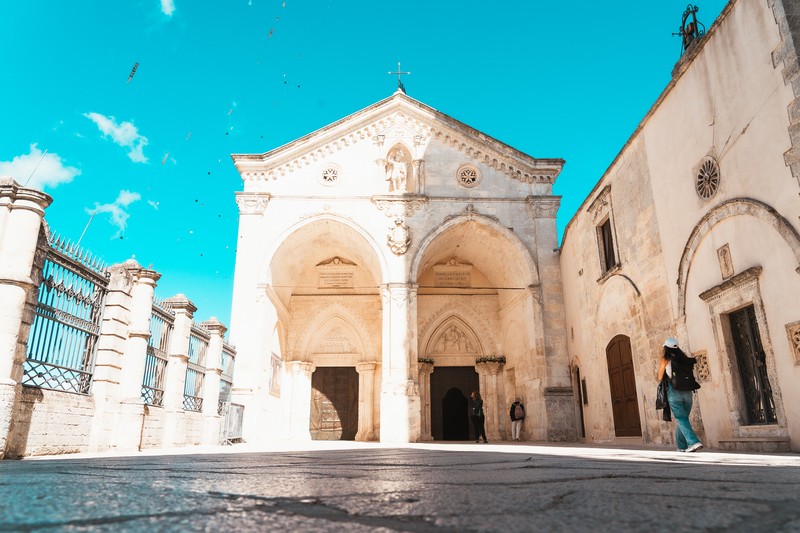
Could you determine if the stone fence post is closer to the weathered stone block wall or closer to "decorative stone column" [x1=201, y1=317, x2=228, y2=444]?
the weathered stone block wall

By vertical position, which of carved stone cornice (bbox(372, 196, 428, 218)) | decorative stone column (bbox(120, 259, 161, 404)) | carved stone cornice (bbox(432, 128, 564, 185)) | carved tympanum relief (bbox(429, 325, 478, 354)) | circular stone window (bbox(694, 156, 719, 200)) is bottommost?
decorative stone column (bbox(120, 259, 161, 404))

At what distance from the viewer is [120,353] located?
27.2ft

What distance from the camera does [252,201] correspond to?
601 inches

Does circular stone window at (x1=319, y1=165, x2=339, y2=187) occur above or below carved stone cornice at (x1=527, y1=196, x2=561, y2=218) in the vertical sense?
above

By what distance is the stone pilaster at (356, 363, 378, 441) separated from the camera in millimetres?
17266

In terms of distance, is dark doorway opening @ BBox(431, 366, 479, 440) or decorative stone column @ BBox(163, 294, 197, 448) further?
dark doorway opening @ BBox(431, 366, 479, 440)

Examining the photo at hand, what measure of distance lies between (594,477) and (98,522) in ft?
7.41

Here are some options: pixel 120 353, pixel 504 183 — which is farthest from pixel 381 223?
pixel 120 353

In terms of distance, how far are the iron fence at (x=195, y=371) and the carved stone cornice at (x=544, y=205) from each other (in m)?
9.95

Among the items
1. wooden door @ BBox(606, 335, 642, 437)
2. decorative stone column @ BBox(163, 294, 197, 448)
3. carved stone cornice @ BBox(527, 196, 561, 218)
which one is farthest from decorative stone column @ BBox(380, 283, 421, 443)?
decorative stone column @ BBox(163, 294, 197, 448)

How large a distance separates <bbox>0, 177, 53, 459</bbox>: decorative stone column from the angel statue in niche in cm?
1027

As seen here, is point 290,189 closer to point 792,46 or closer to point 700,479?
point 792,46

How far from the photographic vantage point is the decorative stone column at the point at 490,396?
17078 mm

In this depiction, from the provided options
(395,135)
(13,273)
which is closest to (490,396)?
(395,135)
